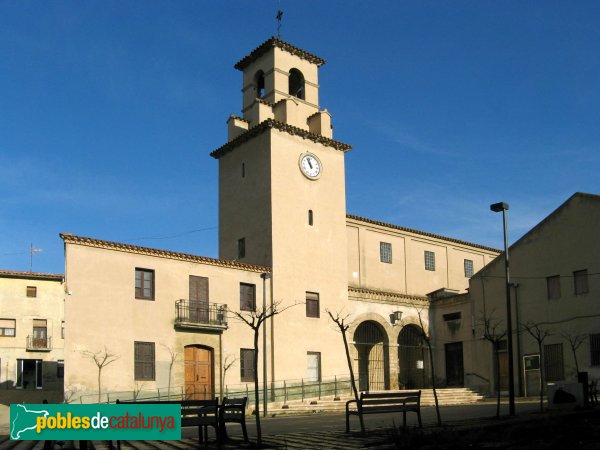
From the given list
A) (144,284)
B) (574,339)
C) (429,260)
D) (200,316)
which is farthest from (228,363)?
(429,260)

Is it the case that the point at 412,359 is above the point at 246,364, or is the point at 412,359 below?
below

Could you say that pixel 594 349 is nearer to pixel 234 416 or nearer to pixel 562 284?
pixel 562 284

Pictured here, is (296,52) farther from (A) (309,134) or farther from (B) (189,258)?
(B) (189,258)

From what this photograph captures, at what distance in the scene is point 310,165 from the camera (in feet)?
123

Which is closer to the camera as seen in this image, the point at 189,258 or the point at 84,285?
the point at 84,285

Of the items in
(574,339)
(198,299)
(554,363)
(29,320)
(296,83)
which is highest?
(296,83)

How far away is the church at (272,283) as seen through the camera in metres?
29.3

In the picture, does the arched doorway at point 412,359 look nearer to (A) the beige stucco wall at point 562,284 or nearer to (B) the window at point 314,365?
(A) the beige stucco wall at point 562,284

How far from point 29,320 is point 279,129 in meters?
27.2

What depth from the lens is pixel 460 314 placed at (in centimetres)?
3947

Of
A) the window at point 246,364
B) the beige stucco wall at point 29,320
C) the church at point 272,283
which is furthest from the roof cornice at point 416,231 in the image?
the beige stucco wall at point 29,320

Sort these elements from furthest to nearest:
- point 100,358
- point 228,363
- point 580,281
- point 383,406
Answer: point 580,281 < point 228,363 < point 100,358 < point 383,406

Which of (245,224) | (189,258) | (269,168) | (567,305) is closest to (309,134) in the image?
(269,168)

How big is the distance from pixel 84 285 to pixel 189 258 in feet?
16.6
